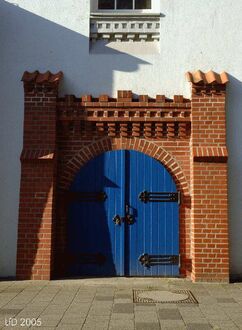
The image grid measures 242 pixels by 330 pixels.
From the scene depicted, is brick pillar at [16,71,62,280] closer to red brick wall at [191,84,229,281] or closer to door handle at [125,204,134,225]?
door handle at [125,204,134,225]

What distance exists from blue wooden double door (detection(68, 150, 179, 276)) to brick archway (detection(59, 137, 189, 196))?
91 millimetres

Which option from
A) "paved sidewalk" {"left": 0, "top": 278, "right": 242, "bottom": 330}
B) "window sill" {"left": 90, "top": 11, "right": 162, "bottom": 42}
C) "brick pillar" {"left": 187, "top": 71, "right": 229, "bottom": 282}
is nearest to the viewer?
"paved sidewalk" {"left": 0, "top": 278, "right": 242, "bottom": 330}

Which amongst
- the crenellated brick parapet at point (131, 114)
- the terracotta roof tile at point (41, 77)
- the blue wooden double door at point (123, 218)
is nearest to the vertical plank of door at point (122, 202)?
the blue wooden double door at point (123, 218)

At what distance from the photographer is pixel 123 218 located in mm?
7398

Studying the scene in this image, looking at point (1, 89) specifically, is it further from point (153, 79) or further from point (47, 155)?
point (153, 79)

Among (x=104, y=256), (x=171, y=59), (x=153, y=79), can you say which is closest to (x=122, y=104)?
(x=153, y=79)

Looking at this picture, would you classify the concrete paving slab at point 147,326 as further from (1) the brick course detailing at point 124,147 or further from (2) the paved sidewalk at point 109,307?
(1) the brick course detailing at point 124,147

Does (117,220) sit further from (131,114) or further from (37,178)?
(131,114)

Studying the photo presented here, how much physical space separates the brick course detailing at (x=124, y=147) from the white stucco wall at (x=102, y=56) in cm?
25

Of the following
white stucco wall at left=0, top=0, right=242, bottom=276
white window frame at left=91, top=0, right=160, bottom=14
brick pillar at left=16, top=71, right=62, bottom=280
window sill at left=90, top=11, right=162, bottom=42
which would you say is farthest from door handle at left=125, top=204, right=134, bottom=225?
white window frame at left=91, top=0, right=160, bottom=14

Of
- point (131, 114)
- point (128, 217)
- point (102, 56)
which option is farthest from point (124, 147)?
point (102, 56)

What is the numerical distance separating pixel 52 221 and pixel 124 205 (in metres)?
1.31

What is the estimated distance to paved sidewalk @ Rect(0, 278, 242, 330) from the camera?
15.5 ft

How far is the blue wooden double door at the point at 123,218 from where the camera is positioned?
7.37m
